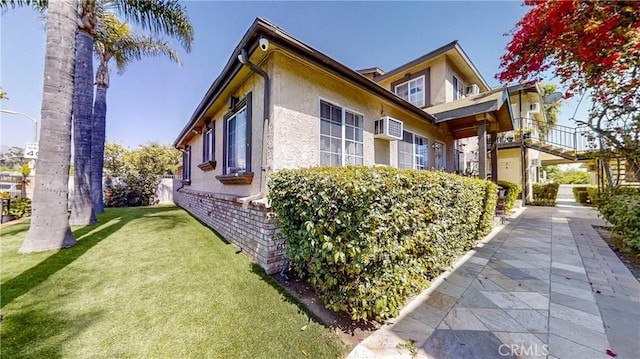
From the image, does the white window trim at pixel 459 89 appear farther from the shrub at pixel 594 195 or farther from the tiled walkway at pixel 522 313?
the tiled walkway at pixel 522 313

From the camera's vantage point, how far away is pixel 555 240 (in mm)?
6094

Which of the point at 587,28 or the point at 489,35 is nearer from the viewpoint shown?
the point at 587,28

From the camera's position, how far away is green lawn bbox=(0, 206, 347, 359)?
7.70 feet

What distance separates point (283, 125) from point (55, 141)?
192 inches

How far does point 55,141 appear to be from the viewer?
4828 millimetres

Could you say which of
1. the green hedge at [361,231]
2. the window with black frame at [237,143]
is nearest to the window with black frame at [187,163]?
the window with black frame at [237,143]

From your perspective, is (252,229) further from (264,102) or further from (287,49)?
(287,49)

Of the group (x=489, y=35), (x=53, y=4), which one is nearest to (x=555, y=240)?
(x=489, y=35)

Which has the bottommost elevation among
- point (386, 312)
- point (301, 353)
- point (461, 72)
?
point (301, 353)

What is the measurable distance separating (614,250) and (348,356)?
7.10 metres

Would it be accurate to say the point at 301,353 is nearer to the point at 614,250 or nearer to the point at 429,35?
the point at 614,250

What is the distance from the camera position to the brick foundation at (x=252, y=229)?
4035 millimetres

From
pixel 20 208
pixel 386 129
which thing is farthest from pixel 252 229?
pixel 20 208

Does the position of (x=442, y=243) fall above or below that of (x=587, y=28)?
below
